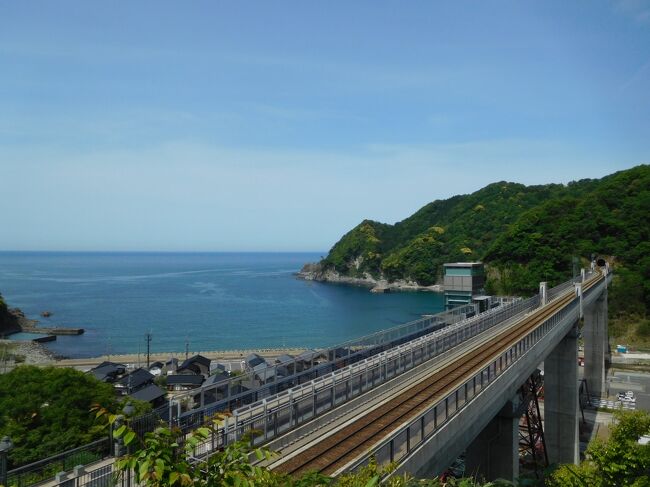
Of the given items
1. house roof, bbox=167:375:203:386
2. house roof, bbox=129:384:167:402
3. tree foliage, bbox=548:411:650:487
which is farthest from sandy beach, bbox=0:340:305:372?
tree foliage, bbox=548:411:650:487

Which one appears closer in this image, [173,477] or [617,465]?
[173,477]

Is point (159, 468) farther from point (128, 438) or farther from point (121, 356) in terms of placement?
point (121, 356)

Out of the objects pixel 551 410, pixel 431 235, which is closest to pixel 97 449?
pixel 551 410

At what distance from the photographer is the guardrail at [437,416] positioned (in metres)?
9.81

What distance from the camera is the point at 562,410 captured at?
107 feet

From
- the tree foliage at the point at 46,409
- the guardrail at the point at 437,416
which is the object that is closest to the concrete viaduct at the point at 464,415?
the guardrail at the point at 437,416

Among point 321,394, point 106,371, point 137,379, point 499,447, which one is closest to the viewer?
point 321,394

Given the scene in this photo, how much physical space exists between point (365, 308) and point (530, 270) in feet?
129

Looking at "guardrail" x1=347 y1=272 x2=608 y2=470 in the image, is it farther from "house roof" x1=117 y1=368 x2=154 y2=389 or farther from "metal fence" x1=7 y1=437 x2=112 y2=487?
"house roof" x1=117 y1=368 x2=154 y2=389

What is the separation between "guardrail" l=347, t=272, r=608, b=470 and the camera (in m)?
9.81

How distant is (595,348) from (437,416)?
155 feet

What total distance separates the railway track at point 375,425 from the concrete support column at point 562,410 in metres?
14.2

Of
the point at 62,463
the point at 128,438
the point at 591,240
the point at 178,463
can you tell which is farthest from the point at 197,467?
the point at 591,240

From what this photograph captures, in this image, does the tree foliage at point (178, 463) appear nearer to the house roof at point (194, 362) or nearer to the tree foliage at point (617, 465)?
the tree foliage at point (617, 465)
